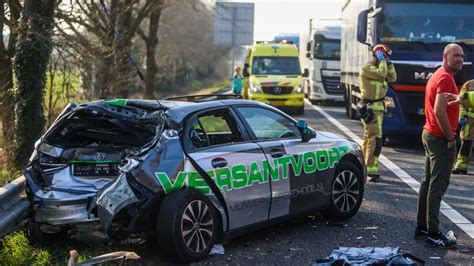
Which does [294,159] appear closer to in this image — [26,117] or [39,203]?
[39,203]

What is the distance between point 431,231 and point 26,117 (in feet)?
20.8

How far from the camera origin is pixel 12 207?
540 centimetres

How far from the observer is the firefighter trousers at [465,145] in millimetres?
10117

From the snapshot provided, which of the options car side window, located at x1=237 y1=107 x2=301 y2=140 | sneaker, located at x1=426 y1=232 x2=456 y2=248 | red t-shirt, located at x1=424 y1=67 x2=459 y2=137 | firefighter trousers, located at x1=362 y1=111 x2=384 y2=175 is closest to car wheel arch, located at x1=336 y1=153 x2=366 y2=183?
car side window, located at x1=237 y1=107 x2=301 y2=140

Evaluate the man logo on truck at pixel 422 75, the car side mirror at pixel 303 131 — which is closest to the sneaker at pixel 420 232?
the car side mirror at pixel 303 131

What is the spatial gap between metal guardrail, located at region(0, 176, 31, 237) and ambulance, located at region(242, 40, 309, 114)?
1575cm

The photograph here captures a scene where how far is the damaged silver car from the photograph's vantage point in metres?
5.16

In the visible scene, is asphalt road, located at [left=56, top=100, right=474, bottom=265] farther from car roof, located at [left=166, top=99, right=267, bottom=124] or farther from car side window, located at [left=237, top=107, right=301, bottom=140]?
car roof, located at [left=166, top=99, right=267, bottom=124]

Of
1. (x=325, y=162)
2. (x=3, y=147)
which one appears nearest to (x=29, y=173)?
(x=325, y=162)

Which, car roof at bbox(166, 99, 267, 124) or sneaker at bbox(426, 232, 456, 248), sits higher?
car roof at bbox(166, 99, 267, 124)

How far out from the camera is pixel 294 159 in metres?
6.36

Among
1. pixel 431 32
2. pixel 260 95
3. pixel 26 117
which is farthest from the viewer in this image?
pixel 260 95

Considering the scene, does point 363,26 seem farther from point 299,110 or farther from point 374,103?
point 299,110

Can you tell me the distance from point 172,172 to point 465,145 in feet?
21.9
